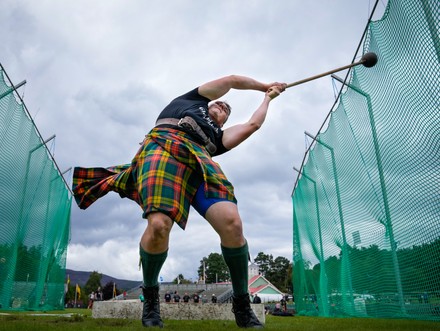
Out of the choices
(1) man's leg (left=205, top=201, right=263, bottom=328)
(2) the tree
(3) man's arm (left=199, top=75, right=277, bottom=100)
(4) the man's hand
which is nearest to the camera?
(1) man's leg (left=205, top=201, right=263, bottom=328)

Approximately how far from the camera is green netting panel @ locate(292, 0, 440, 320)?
3674mm

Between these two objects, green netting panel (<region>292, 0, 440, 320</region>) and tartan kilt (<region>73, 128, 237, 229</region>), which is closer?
tartan kilt (<region>73, 128, 237, 229</region>)

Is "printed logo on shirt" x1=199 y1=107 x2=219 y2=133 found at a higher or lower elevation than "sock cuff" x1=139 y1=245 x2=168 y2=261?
higher

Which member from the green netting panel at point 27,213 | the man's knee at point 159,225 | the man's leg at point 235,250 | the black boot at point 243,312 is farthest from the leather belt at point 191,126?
the green netting panel at point 27,213

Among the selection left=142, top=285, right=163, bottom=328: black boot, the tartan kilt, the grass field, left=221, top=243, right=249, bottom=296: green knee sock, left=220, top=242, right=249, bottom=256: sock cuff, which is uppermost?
the tartan kilt

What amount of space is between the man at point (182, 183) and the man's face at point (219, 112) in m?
0.13

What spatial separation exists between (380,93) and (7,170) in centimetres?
618

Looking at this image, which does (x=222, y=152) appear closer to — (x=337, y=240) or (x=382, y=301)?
(x=382, y=301)

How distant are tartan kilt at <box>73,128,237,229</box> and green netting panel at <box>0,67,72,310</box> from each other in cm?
483

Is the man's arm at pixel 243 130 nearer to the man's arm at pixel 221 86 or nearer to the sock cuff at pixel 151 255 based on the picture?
the man's arm at pixel 221 86

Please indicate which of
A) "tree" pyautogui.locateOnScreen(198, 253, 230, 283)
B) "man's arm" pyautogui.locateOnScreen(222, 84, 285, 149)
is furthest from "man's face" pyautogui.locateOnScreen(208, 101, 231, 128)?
"tree" pyautogui.locateOnScreen(198, 253, 230, 283)

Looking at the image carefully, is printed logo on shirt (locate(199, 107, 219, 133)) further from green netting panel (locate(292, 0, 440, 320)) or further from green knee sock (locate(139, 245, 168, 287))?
green netting panel (locate(292, 0, 440, 320))

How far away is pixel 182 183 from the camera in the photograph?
2.56 meters

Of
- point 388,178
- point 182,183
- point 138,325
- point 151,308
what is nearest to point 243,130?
point 182,183
